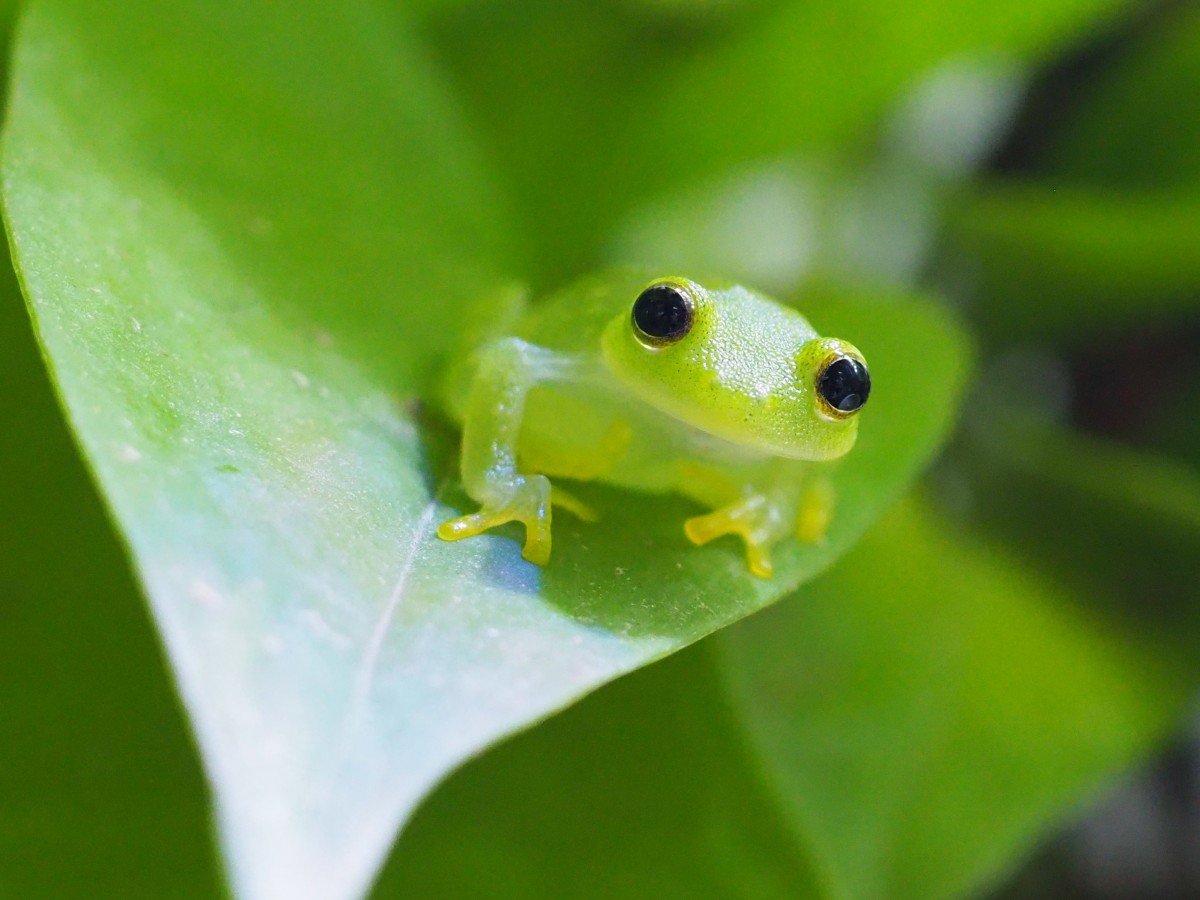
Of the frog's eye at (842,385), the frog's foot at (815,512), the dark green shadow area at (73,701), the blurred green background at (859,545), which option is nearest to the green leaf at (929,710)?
the blurred green background at (859,545)

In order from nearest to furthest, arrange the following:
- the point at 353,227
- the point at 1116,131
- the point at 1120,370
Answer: the point at 353,227 → the point at 1116,131 → the point at 1120,370

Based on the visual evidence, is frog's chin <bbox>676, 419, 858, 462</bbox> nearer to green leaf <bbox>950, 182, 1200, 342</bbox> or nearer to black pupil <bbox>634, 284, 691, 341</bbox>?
black pupil <bbox>634, 284, 691, 341</bbox>

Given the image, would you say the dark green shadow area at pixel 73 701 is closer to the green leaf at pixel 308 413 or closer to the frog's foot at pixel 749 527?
the green leaf at pixel 308 413

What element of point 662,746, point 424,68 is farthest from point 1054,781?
point 424,68

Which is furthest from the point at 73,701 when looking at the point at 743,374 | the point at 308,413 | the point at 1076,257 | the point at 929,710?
the point at 1076,257

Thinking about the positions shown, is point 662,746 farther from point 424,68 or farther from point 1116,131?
point 1116,131
